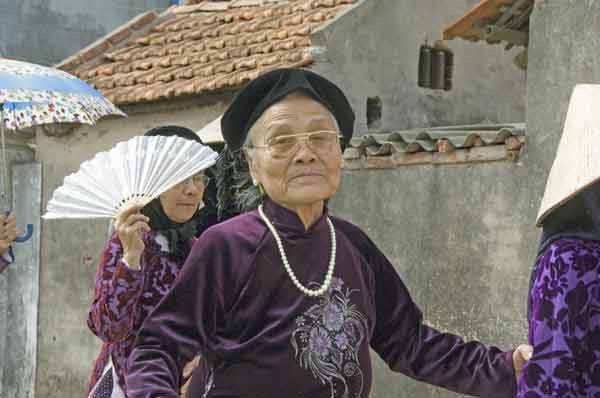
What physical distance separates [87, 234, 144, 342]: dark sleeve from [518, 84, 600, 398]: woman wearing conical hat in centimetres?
150

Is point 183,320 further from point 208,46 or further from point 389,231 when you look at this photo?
point 208,46

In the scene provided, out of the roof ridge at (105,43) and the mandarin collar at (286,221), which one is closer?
the mandarin collar at (286,221)

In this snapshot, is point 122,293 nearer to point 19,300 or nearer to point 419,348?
point 419,348

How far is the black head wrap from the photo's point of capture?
9.55 ft

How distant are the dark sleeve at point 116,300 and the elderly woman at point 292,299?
0.69m

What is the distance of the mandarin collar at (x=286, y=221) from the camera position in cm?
290

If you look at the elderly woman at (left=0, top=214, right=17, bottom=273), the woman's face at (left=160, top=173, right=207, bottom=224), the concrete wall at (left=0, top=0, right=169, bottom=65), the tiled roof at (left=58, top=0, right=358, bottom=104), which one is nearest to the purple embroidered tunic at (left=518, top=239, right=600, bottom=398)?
the woman's face at (left=160, top=173, right=207, bottom=224)

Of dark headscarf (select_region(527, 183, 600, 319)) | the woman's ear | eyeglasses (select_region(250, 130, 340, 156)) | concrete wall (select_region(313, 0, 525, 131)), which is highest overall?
concrete wall (select_region(313, 0, 525, 131))

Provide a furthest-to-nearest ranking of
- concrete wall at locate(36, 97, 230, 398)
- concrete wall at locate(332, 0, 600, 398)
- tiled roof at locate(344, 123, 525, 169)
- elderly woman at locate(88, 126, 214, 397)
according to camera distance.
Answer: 1. concrete wall at locate(36, 97, 230, 398)
2. tiled roof at locate(344, 123, 525, 169)
3. concrete wall at locate(332, 0, 600, 398)
4. elderly woman at locate(88, 126, 214, 397)

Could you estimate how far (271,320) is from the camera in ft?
9.06

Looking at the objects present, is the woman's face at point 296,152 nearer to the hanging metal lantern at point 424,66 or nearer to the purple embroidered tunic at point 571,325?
the purple embroidered tunic at point 571,325

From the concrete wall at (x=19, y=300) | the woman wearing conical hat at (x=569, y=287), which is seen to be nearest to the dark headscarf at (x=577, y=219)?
the woman wearing conical hat at (x=569, y=287)

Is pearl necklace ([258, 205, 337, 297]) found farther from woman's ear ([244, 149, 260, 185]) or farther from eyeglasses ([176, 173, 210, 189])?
eyeglasses ([176, 173, 210, 189])

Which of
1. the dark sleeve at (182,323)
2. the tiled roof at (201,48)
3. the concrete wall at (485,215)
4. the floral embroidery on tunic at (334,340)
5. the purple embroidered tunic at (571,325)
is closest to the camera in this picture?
the purple embroidered tunic at (571,325)
